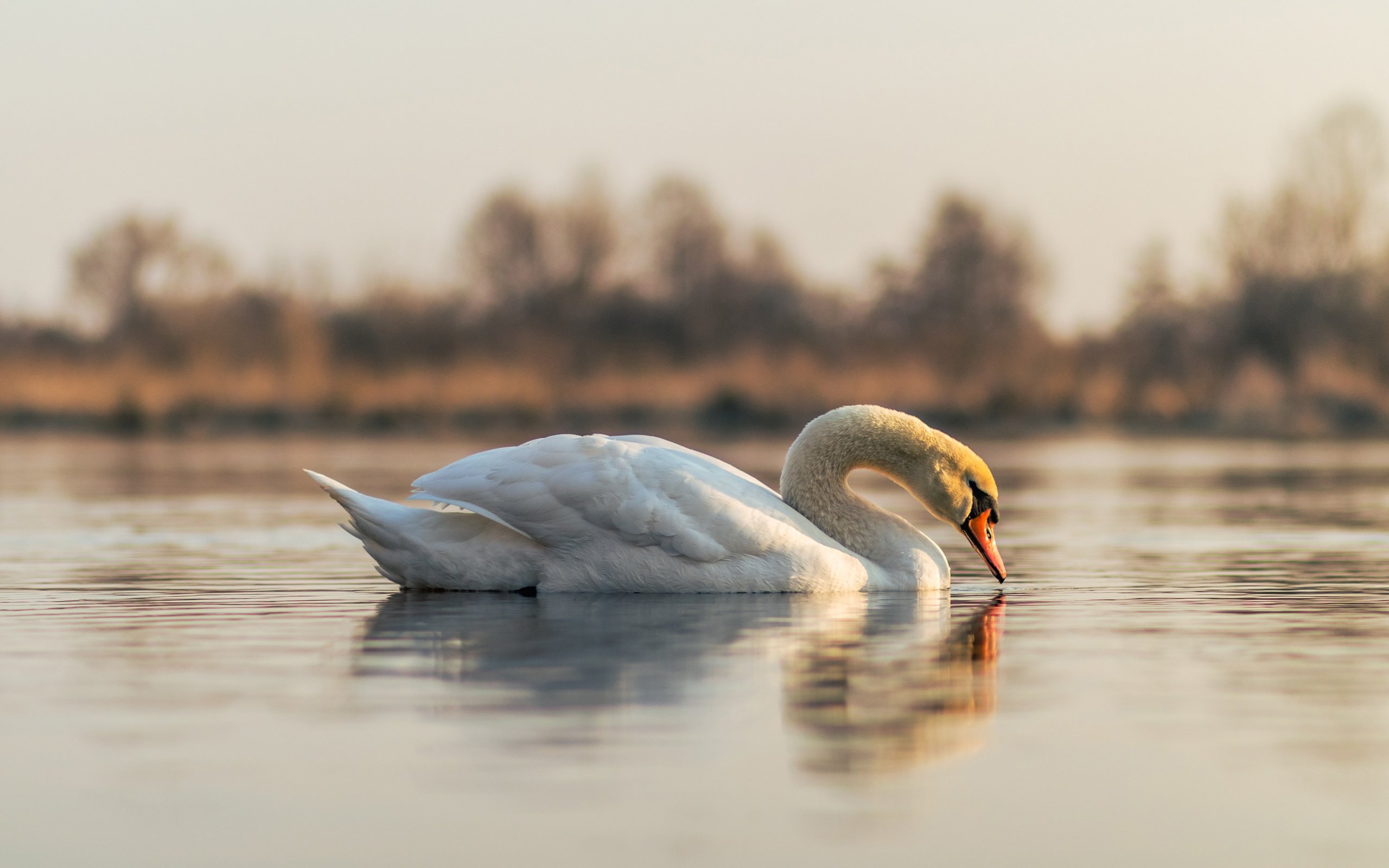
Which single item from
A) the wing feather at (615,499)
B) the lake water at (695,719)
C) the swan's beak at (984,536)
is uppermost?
the wing feather at (615,499)

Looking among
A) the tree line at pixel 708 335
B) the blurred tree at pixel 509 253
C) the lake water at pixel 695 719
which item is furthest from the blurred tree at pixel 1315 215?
the lake water at pixel 695 719

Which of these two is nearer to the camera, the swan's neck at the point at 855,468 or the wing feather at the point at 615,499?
the wing feather at the point at 615,499

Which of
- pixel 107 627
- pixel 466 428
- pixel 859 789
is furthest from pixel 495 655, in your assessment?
pixel 466 428

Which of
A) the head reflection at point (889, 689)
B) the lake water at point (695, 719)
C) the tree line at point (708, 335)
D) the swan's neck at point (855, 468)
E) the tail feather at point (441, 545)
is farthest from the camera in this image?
the tree line at point (708, 335)

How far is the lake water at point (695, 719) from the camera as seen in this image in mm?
3457

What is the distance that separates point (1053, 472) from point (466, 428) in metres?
12.8

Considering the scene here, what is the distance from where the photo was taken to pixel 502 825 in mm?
3490

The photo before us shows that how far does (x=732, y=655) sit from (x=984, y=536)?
2886 mm

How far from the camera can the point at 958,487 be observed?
844cm

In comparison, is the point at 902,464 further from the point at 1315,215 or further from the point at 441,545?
the point at 1315,215

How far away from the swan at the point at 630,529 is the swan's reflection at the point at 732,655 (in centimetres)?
10

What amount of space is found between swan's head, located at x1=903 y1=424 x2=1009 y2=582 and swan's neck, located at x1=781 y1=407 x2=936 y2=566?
0.05ft

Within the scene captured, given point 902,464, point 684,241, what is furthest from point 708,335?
point 902,464

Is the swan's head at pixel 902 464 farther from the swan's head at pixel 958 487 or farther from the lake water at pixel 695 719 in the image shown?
the lake water at pixel 695 719
